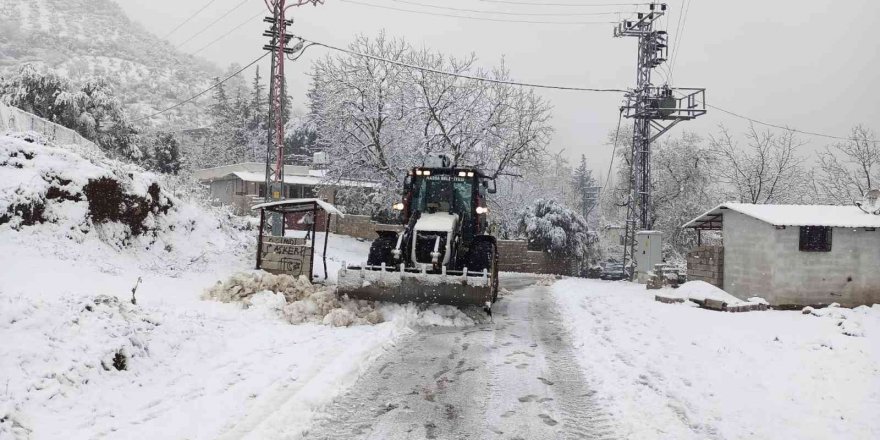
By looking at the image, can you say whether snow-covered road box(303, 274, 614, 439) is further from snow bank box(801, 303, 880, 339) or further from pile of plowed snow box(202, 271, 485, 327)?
snow bank box(801, 303, 880, 339)

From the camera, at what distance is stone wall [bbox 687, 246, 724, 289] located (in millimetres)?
17734

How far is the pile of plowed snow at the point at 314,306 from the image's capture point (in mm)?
9594

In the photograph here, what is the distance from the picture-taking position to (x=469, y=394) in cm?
605

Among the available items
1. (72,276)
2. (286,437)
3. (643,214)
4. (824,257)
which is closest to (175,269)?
(72,276)

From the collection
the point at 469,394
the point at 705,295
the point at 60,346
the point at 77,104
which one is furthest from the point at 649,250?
the point at 77,104

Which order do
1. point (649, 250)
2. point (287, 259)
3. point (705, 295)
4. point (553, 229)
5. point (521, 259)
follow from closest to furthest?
point (287, 259)
point (705, 295)
point (649, 250)
point (521, 259)
point (553, 229)

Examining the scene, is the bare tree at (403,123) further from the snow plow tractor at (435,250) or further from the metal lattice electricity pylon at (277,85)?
the snow plow tractor at (435,250)

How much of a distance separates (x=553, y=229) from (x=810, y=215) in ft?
56.7

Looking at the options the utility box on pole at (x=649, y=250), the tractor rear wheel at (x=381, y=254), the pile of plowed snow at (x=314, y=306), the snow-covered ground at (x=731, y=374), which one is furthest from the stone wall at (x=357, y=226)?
the snow-covered ground at (x=731, y=374)

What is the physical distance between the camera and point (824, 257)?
1553 centimetres

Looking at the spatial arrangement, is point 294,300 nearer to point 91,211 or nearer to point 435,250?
point 435,250

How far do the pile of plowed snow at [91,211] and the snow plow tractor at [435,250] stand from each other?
559cm

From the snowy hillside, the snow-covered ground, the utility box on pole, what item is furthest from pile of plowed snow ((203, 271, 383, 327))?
the snowy hillside

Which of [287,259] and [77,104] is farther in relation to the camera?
[77,104]
